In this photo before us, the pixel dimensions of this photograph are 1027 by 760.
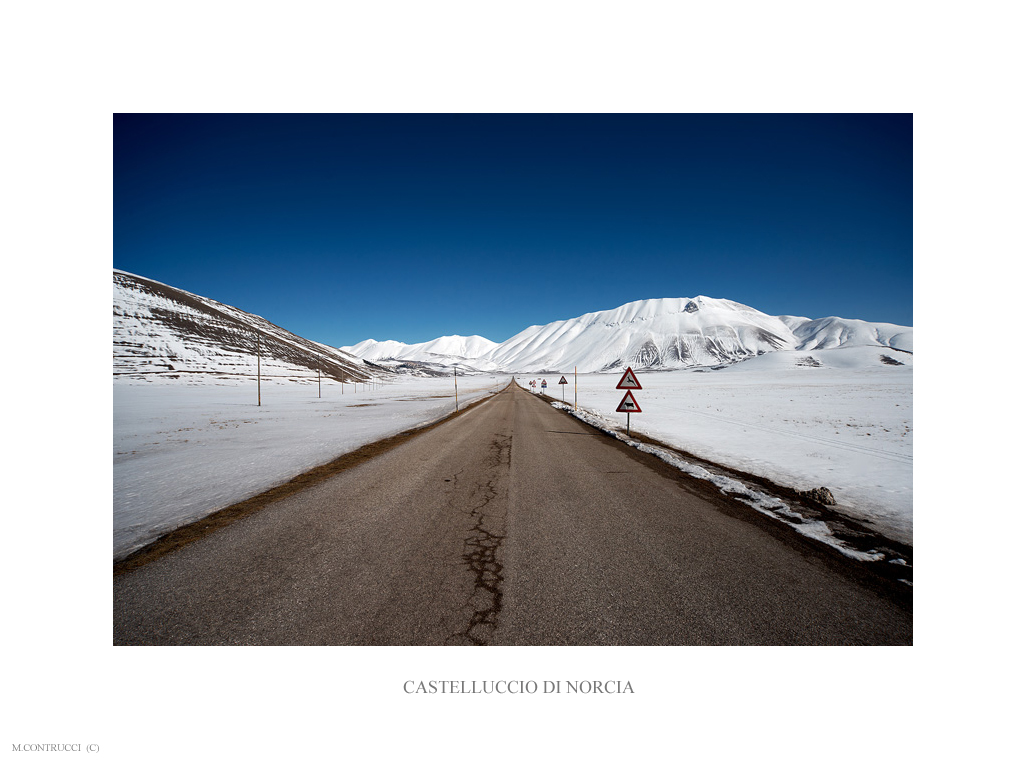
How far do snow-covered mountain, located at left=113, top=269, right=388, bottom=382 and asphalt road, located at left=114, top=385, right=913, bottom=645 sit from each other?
8273 cm

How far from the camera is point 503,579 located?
334 cm

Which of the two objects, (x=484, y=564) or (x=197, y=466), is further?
(x=197, y=466)

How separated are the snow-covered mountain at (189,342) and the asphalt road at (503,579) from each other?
82.7 m

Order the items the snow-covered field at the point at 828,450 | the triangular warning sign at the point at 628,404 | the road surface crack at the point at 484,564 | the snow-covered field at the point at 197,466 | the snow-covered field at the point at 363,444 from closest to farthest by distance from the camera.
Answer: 1. the road surface crack at the point at 484,564
2. the snow-covered field at the point at 197,466
3. the snow-covered field at the point at 363,444
4. the snow-covered field at the point at 828,450
5. the triangular warning sign at the point at 628,404

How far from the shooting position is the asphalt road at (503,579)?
8.83 ft

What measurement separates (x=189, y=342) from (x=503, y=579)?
123m

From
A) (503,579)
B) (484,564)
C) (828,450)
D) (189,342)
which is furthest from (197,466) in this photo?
(189,342)

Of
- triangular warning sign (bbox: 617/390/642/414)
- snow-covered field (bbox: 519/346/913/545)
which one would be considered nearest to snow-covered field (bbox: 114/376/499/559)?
triangular warning sign (bbox: 617/390/642/414)

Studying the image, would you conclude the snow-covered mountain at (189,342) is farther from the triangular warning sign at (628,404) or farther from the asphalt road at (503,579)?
the asphalt road at (503,579)

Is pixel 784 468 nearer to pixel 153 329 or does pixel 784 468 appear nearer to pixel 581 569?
pixel 581 569

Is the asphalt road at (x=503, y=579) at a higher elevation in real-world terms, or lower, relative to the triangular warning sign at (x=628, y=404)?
lower

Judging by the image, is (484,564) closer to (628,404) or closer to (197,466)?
(197,466)

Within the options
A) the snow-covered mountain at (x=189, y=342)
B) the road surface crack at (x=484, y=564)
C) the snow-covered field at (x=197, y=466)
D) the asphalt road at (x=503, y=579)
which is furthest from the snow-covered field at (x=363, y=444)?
the snow-covered mountain at (x=189, y=342)

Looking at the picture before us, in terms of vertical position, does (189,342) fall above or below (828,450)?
above
